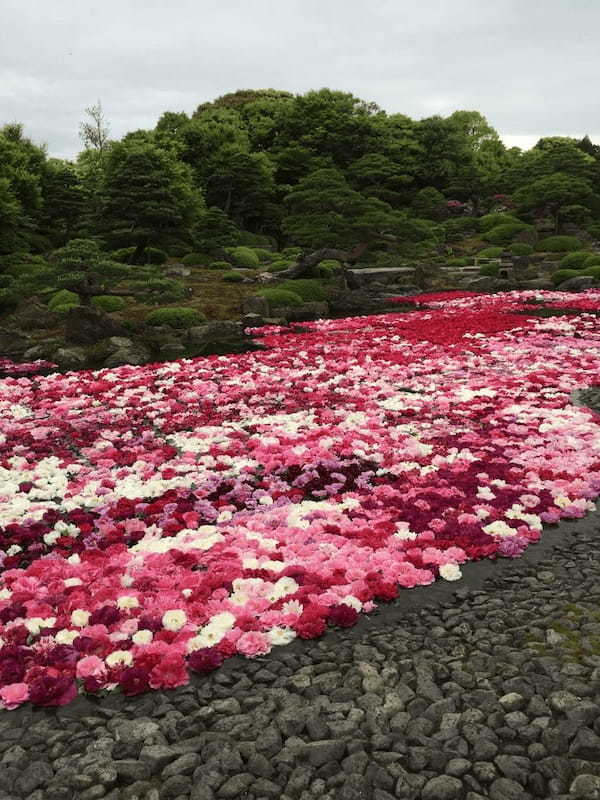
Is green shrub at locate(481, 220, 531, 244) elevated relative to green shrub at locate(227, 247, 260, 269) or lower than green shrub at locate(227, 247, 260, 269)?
elevated

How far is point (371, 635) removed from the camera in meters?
4.91

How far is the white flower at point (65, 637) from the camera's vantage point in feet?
15.4

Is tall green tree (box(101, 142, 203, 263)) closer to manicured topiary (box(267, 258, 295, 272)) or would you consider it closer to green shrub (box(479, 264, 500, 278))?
manicured topiary (box(267, 258, 295, 272))

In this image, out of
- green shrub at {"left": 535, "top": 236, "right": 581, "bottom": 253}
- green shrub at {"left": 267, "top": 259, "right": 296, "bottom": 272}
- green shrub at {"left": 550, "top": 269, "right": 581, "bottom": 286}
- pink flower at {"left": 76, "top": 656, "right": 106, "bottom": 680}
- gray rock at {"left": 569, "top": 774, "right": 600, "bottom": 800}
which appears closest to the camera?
gray rock at {"left": 569, "top": 774, "right": 600, "bottom": 800}

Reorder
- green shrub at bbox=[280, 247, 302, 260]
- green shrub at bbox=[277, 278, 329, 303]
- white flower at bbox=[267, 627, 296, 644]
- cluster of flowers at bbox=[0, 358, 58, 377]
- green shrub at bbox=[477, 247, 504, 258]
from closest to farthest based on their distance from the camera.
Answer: white flower at bbox=[267, 627, 296, 644]
cluster of flowers at bbox=[0, 358, 58, 377]
green shrub at bbox=[277, 278, 329, 303]
green shrub at bbox=[280, 247, 302, 260]
green shrub at bbox=[477, 247, 504, 258]

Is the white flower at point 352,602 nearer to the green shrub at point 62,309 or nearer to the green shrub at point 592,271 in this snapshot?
the green shrub at point 62,309

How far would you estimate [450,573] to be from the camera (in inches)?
224

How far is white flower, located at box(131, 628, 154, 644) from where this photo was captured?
4656mm

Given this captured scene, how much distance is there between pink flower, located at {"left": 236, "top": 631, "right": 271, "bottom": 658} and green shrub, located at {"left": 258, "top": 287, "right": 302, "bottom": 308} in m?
24.5

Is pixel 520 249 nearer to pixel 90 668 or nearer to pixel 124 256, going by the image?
pixel 124 256

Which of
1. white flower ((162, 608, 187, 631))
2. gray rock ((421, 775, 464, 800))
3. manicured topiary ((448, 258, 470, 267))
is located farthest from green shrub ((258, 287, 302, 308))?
gray rock ((421, 775, 464, 800))

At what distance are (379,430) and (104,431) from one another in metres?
4.66

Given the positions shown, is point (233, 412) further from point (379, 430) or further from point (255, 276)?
point (255, 276)

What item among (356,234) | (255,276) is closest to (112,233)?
(255,276)
